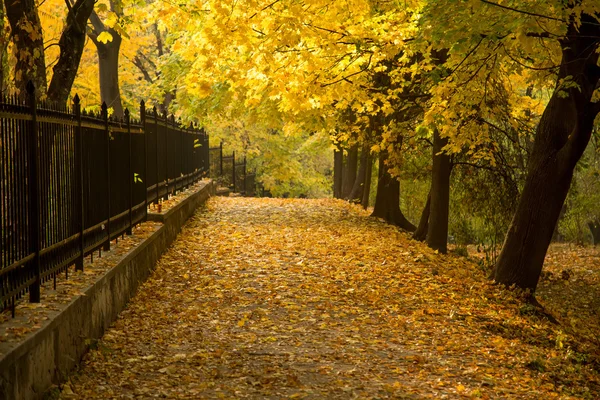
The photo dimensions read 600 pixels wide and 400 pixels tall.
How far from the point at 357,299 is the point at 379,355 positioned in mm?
2660

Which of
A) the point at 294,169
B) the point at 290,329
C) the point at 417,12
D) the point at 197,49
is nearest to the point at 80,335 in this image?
the point at 290,329

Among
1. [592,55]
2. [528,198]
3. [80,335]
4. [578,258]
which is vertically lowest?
[578,258]

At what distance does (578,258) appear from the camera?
23047mm

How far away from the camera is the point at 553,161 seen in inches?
470

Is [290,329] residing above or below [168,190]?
below

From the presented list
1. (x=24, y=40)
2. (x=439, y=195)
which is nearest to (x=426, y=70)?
(x=439, y=195)

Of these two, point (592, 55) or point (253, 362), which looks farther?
point (592, 55)

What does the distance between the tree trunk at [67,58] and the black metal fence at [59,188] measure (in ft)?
3.09

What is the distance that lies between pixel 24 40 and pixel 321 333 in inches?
210

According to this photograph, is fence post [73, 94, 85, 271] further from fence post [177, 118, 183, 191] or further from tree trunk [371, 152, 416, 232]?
tree trunk [371, 152, 416, 232]

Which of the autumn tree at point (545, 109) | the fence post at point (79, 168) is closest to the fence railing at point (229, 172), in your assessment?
the autumn tree at point (545, 109)

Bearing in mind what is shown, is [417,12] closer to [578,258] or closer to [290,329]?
[290,329]

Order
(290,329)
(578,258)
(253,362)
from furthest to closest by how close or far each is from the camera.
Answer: (578,258) < (290,329) < (253,362)

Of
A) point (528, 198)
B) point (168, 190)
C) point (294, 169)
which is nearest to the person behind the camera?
point (528, 198)
